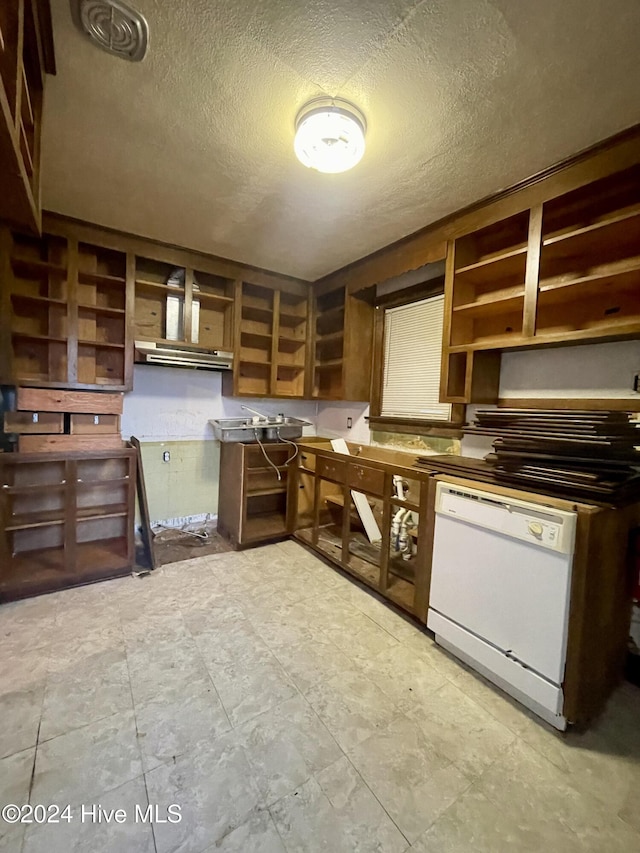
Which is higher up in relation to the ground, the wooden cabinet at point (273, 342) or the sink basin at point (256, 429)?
the wooden cabinet at point (273, 342)

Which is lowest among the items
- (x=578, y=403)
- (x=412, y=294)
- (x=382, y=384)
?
(x=578, y=403)

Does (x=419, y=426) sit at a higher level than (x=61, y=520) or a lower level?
higher

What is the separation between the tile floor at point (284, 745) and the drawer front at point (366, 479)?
0.84m

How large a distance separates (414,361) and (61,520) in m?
2.97

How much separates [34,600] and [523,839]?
2.79m

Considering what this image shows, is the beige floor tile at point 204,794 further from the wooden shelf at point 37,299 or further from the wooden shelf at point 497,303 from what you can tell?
the wooden shelf at point 37,299

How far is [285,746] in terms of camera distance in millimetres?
1388

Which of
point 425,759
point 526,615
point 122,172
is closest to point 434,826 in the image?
point 425,759

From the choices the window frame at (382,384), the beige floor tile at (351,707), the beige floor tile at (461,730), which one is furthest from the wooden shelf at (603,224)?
the beige floor tile at (351,707)

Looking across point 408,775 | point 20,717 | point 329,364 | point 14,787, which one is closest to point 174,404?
point 329,364

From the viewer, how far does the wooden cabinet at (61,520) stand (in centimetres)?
232

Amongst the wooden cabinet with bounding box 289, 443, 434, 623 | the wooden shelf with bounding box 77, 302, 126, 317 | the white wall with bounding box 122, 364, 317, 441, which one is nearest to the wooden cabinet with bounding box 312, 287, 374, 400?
the wooden cabinet with bounding box 289, 443, 434, 623

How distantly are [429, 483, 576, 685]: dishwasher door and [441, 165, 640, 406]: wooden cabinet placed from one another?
2.65 feet

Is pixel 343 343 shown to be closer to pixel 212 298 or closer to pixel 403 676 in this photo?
pixel 212 298
